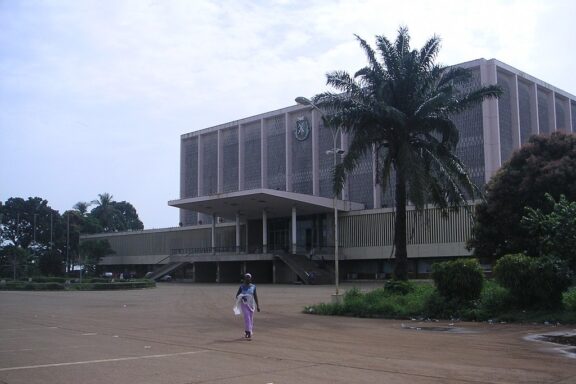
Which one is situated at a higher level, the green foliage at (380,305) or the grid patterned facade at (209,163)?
the grid patterned facade at (209,163)

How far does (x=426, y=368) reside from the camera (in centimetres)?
1002

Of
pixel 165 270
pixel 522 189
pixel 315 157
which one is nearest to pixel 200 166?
pixel 315 157

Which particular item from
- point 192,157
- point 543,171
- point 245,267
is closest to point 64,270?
point 192,157

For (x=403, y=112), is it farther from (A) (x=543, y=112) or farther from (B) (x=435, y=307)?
(A) (x=543, y=112)

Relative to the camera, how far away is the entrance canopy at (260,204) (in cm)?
6116

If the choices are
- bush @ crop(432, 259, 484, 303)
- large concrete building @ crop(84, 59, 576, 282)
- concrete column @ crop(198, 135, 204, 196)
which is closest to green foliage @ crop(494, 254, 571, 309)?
bush @ crop(432, 259, 484, 303)

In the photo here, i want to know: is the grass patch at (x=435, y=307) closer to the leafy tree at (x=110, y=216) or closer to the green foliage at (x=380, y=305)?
the green foliage at (x=380, y=305)

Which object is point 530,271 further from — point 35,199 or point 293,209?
point 35,199

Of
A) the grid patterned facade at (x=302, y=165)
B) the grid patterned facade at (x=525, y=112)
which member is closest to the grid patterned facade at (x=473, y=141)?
the grid patterned facade at (x=525, y=112)

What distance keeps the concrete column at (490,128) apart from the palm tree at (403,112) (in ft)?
123

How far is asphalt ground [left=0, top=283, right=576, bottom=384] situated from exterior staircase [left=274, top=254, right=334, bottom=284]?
3713 centimetres

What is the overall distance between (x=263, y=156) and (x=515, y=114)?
1349 inches

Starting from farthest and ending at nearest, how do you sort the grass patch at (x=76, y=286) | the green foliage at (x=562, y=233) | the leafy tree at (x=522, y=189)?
the grass patch at (x=76, y=286)
the leafy tree at (x=522, y=189)
the green foliage at (x=562, y=233)

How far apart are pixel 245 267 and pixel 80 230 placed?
4159 centimetres
